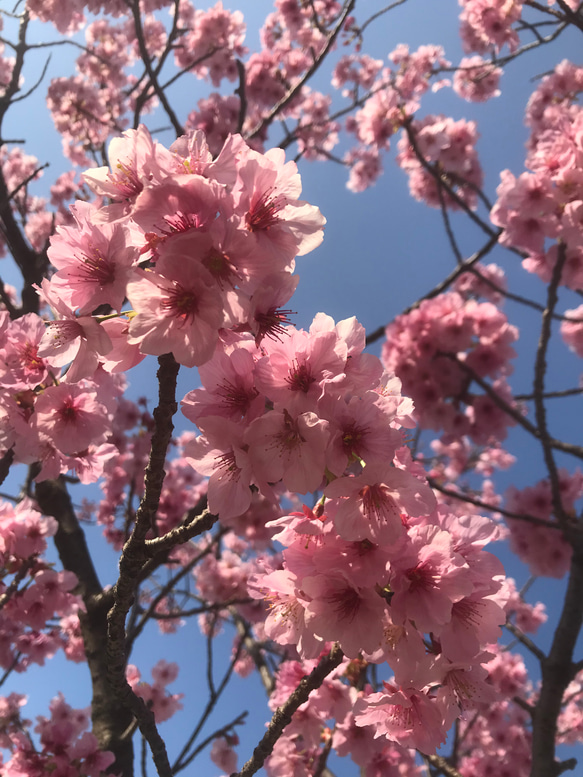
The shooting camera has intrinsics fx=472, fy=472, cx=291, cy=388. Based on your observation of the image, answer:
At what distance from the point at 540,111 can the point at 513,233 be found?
3567 mm

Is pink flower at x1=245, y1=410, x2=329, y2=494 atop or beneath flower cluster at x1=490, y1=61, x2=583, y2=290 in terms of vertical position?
beneath

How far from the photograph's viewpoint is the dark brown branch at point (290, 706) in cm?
148

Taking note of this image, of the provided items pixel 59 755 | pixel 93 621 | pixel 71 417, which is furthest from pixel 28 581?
pixel 71 417

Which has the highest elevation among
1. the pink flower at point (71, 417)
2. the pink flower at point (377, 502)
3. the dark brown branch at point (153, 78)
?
the dark brown branch at point (153, 78)

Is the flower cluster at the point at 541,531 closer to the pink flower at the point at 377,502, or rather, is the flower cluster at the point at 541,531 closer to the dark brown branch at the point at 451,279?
the dark brown branch at the point at 451,279

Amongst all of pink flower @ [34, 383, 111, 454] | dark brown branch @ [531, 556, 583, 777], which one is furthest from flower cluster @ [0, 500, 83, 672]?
dark brown branch @ [531, 556, 583, 777]

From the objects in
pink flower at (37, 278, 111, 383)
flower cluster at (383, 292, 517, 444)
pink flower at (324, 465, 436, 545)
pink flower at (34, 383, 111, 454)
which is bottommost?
pink flower at (324, 465, 436, 545)

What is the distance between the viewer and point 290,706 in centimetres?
152

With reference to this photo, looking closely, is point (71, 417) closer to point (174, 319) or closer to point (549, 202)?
point (174, 319)

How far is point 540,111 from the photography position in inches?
237

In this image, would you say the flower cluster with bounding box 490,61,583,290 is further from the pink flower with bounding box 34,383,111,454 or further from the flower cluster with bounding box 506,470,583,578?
the pink flower with bounding box 34,383,111,454

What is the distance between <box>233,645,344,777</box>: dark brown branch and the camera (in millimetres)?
1478

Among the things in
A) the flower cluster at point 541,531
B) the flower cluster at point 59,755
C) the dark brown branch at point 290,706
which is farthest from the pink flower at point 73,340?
the flower cluster at point 541,531

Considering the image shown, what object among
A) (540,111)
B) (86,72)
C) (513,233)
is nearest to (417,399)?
(513,233)
